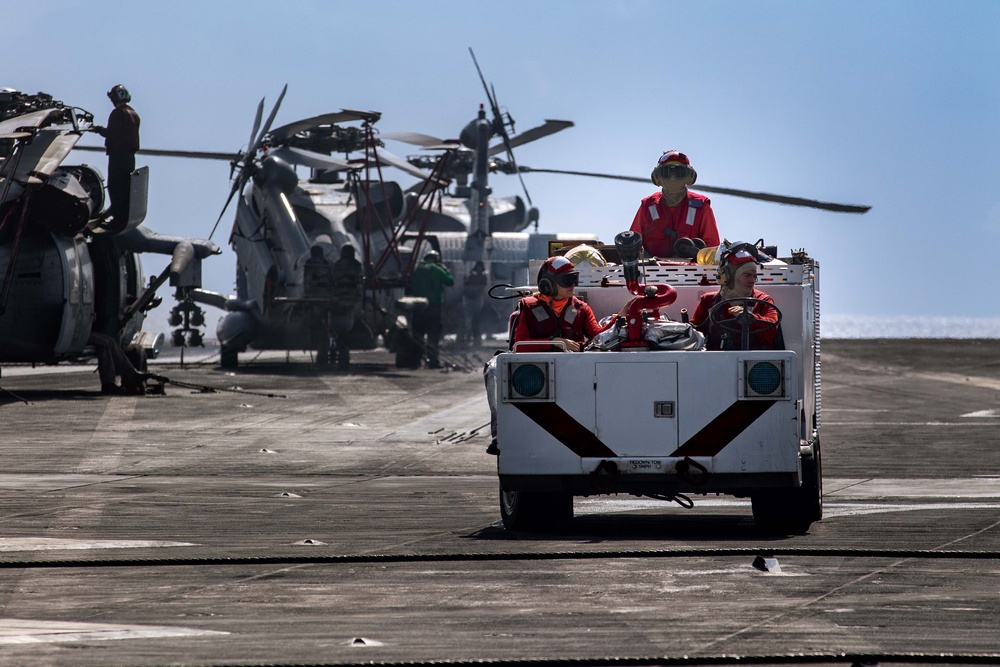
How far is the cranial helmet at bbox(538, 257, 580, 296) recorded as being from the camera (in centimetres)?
1119

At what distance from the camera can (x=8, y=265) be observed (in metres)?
27.6

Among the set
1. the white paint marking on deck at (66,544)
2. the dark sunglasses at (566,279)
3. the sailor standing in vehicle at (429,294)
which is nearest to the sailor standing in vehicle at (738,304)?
the dark sunglasses at (566,279)

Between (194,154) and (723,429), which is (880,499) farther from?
(194,154)

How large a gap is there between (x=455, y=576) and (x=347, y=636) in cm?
187

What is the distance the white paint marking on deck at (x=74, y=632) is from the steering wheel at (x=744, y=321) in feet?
16.3

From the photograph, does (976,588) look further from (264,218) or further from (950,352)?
(950,352)

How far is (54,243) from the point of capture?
1136 inches

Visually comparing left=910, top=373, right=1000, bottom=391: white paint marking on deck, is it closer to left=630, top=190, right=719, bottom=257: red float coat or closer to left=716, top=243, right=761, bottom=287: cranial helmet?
left=630, top=190, right=719, bottom=257: red float coat

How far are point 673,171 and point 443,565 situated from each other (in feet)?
17.3

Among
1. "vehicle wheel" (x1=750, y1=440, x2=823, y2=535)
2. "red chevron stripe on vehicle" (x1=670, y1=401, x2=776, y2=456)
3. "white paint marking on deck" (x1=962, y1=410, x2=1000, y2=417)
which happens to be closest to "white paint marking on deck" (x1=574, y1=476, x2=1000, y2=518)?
"vehicle wheel" (x1=750, y1=440, x2=823, y2=535)

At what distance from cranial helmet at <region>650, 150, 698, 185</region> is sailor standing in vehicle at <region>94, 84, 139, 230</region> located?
17.6m

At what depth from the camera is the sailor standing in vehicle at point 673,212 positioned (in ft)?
43.8

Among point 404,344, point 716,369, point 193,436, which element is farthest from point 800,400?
point 404,344

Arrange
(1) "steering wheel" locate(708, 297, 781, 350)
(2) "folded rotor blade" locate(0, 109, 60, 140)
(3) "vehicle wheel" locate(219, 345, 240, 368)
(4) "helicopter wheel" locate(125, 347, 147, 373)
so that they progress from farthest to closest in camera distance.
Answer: (3) "vehicle wheel" locate(219, 345, 240, 368)
(4) "helicopter wheel" locate(125, 347, 147, 373)
(2) "folded rotor blade" locate(0, 109, 60, 140)
(1) "steering wheel" locate(708, 297, 781, 350)
